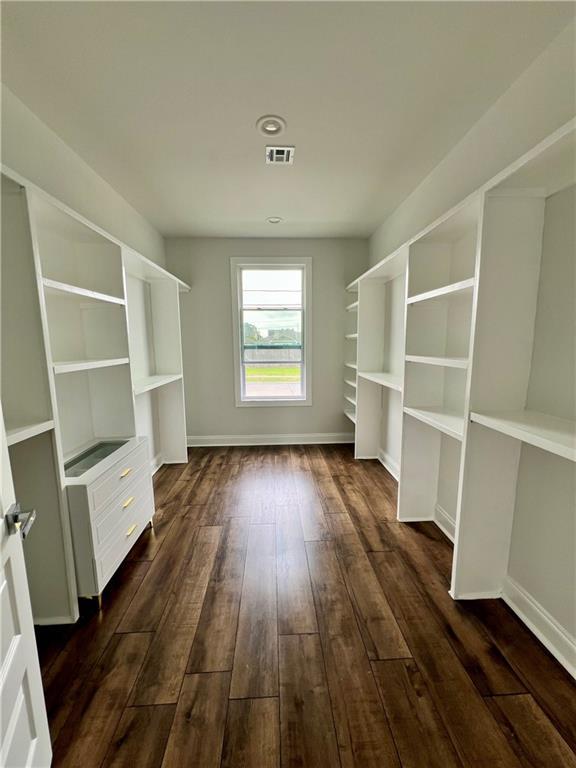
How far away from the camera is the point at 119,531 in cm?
187

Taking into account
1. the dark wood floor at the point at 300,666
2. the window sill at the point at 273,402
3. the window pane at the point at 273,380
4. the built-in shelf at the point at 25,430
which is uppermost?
the built-in shelf at the point at 25,430

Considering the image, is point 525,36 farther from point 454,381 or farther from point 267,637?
point 267,637

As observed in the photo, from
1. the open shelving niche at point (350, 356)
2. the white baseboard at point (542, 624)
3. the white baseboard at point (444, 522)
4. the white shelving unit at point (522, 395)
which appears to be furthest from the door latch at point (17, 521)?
the open shelving niche at point (350, 356)

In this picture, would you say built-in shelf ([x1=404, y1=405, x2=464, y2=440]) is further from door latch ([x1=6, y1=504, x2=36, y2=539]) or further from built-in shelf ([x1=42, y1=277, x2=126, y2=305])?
built-in shelf ([x1=42, y1=277, x2=126, y2=305])

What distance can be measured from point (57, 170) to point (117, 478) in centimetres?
196

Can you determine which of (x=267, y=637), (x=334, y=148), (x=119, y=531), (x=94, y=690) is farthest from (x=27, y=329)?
(x=334, y=148)

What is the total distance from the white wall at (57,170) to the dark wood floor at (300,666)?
2434 millimetres

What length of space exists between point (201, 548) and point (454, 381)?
6.94 ft

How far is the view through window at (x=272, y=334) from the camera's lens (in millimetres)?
4141

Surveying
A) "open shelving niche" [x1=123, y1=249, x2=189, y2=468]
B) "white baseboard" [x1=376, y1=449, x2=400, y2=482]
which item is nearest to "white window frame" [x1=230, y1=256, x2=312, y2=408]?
"open shelving niche" [x1=123, y1=249, x2=189, y2=468]

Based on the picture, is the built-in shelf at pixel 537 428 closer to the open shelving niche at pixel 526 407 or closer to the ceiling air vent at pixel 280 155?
the open shelving niche at pixel 526 407

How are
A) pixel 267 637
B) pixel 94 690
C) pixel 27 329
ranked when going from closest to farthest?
pixel 94 690
pixel 27 329
pixel 267 637

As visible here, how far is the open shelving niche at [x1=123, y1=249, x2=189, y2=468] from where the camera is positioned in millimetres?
3113

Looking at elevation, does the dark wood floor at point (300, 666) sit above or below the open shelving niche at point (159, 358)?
below
